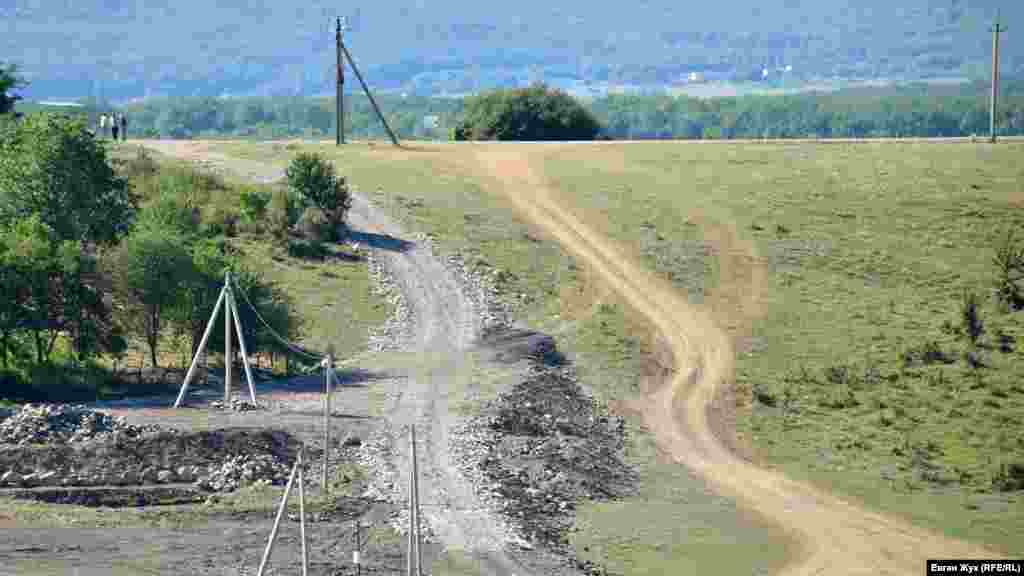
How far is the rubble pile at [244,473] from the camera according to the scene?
3194 centimetres

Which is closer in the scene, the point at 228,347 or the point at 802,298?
the point at 228,347

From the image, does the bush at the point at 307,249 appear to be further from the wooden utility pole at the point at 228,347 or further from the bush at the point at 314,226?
the wooden utility pole at the point at 228,347

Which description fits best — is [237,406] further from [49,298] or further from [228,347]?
[49,298]

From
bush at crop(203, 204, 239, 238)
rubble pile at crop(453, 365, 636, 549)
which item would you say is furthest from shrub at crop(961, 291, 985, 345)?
bush at crop(203, 204, 239, 238)

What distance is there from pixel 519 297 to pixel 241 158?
19661 millimetres

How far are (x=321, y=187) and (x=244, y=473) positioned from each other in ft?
77.9

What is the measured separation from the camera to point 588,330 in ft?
154

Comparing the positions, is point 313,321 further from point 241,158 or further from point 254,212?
point 241,158

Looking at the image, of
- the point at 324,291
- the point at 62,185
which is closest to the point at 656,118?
the point at 324,291

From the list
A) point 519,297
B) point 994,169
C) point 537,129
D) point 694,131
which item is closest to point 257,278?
point 519,297

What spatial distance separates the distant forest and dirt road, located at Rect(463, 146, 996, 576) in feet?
196

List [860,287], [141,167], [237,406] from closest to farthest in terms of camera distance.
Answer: [237,406] → [860,287] → [141,167]

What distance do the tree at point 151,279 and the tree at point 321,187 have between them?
14.0m

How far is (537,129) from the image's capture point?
80500 millimetres
